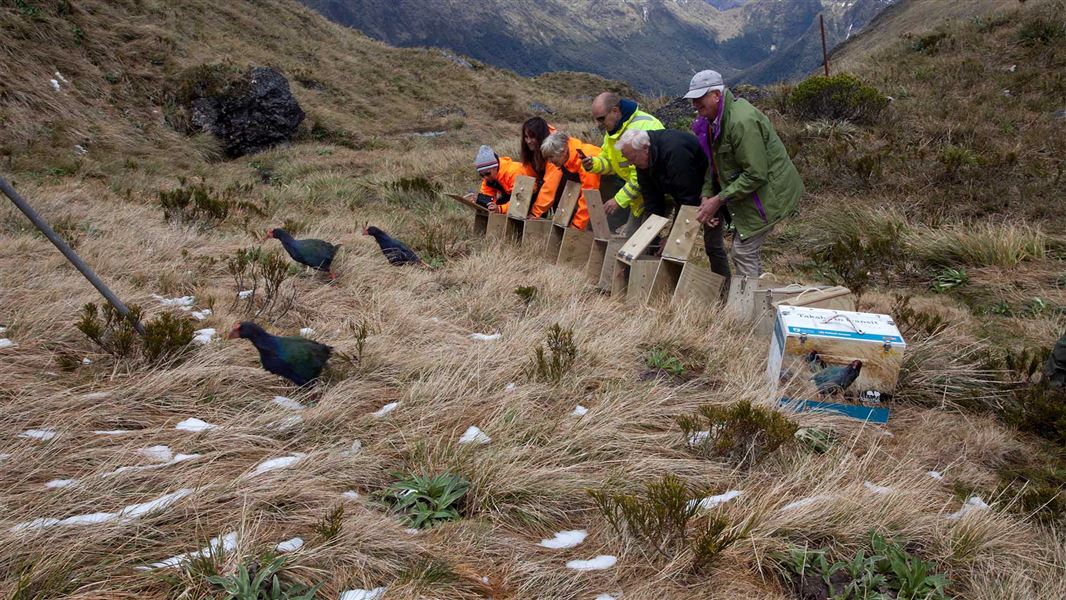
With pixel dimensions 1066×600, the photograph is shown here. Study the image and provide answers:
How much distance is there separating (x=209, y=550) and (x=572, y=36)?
175 metres

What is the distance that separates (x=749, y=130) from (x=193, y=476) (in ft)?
11.9

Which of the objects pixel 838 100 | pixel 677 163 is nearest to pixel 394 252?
pixel 677 163

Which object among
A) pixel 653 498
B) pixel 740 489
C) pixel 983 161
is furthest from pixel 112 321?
pixel 983 161

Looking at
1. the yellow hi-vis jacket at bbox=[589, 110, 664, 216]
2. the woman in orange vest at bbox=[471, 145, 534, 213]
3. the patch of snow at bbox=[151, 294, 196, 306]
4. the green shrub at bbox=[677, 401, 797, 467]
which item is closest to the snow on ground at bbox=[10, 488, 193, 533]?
the green shrub at bbox=[677, 401, 797, 467]

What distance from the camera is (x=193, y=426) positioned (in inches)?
109

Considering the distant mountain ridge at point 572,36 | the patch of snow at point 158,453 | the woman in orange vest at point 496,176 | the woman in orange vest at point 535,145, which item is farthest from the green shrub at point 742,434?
the distant mountain ridge at point 572,36

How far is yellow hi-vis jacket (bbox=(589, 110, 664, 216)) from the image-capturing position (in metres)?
5.23

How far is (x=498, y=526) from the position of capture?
2.25 m

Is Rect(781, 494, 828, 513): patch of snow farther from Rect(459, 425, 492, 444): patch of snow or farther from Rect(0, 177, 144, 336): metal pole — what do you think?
Rect(0, 177, 144, 336): metal pole

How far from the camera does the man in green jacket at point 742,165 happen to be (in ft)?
13.4

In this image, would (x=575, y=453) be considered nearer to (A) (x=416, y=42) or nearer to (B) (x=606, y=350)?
(B) (x=606, y=350)

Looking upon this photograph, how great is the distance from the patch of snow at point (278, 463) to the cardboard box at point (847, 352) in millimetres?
2372

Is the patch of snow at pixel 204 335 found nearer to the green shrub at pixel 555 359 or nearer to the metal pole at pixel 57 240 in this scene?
the metal pole at pixel 57 240

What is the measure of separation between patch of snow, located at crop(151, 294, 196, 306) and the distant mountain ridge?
388 ft
